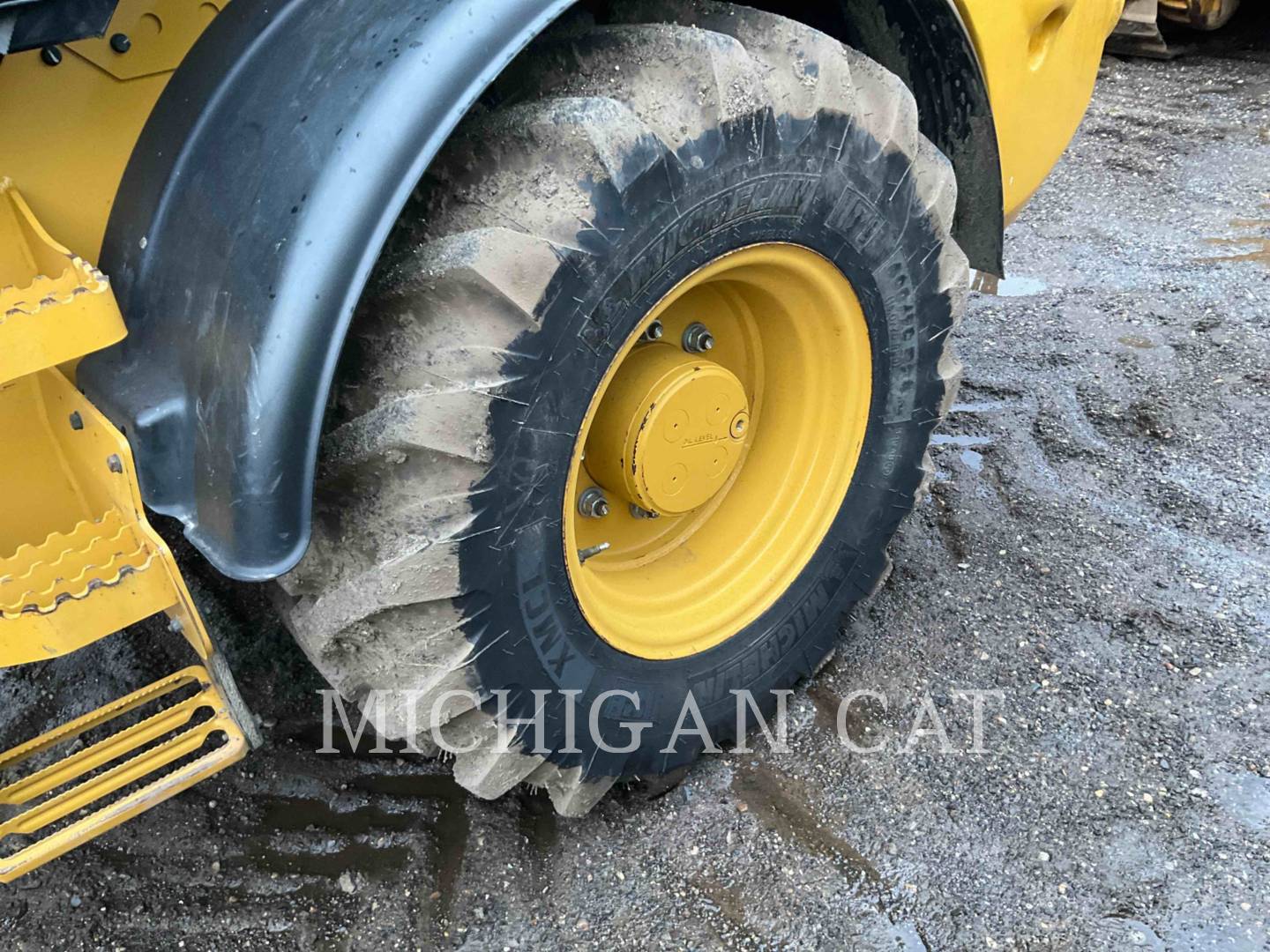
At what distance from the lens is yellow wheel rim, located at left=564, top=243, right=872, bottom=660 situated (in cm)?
176

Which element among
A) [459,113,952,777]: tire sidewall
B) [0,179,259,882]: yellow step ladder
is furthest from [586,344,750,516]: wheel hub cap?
[0,179,259,882]: yellow step ladder

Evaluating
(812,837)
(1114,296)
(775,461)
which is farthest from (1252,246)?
(812,837)

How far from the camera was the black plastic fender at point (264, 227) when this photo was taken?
117 centimetres

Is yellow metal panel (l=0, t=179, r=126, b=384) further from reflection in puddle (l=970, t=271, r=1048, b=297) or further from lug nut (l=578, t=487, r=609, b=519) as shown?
reflection in puddle (l=970, t=271, r=1048, b=297)

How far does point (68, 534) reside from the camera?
4.57 feet

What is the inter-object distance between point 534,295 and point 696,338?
0.63m

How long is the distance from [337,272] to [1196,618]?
213 centimetres

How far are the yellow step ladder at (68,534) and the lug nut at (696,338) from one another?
0.99 m

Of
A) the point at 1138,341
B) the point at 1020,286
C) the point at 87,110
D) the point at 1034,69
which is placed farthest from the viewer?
the point at 1020,286

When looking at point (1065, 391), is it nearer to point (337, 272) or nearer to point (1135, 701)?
point (1135, 701)

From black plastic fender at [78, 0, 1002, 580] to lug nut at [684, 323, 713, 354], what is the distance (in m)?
0.76

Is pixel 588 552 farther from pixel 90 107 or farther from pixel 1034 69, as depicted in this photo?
pixel 1034 69

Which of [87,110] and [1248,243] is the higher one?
[87,110]

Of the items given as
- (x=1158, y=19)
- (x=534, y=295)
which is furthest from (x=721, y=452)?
(x=1158, y=19)
